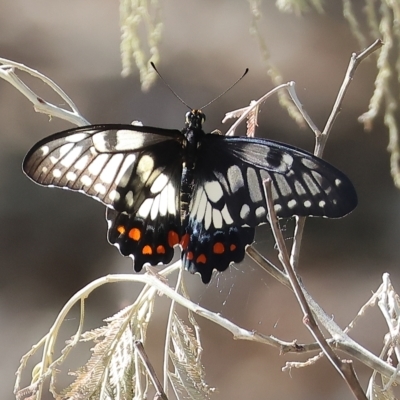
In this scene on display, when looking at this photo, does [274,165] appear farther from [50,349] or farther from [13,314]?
[13,314]

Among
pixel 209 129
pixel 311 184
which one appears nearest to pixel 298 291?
pixel 311 184

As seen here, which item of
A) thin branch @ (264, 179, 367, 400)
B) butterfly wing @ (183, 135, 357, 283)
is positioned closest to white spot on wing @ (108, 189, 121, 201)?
butterfly wing @ (183, 135, 357, 283)

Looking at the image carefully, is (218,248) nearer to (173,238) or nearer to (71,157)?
(173,238)

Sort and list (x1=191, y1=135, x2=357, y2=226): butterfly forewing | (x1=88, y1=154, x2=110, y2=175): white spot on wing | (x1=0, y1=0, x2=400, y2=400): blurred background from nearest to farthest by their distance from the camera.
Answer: (x1=191, y1=135, x2=357, y2=226): butterfly forewing → (x1=88, y1=154, x2=110, y2=175): white spot on wing → (x1=0, y1=0, x2=400, y2=400): blurred background

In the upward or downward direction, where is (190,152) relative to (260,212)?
upward

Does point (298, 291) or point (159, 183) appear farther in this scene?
point (159, 183)

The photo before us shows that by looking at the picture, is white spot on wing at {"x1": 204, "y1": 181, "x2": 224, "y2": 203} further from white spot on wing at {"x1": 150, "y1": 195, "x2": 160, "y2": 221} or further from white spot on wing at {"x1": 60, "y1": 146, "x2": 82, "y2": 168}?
white spot on wing at {"x1": 60, "y1": 146, "x2": 82, "y2": 168}
